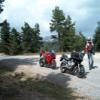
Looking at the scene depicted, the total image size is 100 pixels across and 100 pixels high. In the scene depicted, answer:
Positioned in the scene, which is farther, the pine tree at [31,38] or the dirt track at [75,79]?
the pine tree at [31,38]

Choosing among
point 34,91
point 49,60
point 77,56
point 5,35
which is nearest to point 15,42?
point 5,35

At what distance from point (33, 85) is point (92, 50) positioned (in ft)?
24.0

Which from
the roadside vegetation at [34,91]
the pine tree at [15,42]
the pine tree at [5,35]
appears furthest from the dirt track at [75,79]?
the pine tree at [5,35]

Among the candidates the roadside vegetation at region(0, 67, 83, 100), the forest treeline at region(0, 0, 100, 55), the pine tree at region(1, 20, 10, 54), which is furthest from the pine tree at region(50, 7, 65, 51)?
the roadside vegetation at region(0, 67, 83, 100)

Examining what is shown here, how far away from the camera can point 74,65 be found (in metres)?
18.4

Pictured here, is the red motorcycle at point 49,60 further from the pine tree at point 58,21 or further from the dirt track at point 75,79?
the pine tree at point 58,21

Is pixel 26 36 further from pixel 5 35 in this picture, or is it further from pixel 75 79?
pixel 75 79

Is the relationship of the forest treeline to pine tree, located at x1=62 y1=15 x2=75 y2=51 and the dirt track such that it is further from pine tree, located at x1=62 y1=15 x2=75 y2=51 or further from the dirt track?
the dirt track

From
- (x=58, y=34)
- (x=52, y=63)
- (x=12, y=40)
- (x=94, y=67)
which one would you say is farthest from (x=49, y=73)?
(x=58, y=34)

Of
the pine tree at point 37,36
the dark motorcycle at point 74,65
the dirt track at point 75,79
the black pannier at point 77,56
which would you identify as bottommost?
the dirt track at point 75,79

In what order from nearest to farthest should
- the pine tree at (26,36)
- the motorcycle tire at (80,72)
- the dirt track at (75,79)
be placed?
the dirt track at (75,79)
the motorcycle tire at (80,72)
the pine tree at (26,36)

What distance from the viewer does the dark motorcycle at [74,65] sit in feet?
58.9

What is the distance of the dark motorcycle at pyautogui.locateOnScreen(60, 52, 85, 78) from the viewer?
18.0 m

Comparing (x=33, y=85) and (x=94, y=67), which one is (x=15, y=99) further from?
(x=94, y=67)
